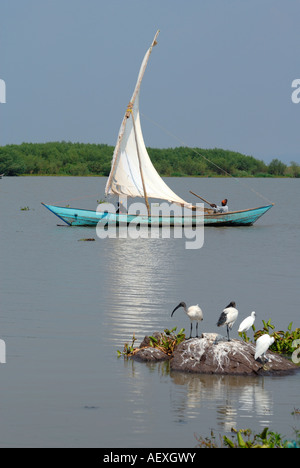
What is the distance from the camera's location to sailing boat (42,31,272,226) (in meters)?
40.6

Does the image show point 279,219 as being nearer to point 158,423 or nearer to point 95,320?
point 95,320

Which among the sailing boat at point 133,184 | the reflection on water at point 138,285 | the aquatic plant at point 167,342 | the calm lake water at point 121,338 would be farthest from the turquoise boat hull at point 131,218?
the aquatic plant at point 167,342

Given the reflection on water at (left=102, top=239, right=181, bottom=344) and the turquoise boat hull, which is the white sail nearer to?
the turquoise boat hull

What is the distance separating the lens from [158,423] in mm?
11883

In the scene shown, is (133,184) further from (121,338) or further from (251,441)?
(251,441)

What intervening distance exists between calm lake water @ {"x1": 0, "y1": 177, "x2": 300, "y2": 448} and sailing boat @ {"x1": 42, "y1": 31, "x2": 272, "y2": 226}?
18.1 feet

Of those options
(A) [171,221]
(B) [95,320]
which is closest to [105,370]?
(B) [95,320]

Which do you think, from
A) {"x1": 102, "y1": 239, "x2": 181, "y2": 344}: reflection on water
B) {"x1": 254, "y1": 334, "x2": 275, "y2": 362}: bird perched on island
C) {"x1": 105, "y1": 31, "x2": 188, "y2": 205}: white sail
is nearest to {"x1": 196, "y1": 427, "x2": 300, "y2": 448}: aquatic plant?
{"x1": 254, "y1": 334, "x2": 275, "y2": 362}: bird perched on island

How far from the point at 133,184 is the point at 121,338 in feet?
83.5

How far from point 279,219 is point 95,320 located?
40373mm

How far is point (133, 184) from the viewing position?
137 ft

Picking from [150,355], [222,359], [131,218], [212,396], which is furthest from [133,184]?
[212,396]

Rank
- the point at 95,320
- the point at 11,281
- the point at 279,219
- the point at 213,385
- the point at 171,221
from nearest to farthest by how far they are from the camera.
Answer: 1. the point at 213,385
2. the point at 95,320
3. the point at 11,281
4. the point at 171,221
5. the point at 279,219
